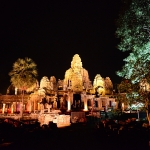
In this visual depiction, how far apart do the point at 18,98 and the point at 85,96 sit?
15.9 meters

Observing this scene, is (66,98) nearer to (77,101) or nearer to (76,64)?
(77,101)

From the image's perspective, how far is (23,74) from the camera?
34.9m

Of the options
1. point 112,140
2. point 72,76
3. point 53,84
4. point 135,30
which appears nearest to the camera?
point 112,140

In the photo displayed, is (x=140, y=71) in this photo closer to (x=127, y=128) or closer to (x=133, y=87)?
(x=133, y=87)

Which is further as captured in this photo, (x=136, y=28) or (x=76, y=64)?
(x=76, y=64)

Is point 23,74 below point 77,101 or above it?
above

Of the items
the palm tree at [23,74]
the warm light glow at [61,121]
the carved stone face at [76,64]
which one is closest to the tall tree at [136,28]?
the warm light glow at [61,121]

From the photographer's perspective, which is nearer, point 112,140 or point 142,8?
point 112,140

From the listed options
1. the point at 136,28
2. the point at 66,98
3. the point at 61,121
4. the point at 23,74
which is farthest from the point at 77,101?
the point at 136,28

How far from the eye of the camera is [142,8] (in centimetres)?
A: 1513

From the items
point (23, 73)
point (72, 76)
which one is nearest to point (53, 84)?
point (72, 76)

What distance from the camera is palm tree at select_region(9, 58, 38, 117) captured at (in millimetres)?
34281

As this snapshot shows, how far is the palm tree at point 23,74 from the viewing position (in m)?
34.3

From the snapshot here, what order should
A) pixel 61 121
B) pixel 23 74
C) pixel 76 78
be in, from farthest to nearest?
pixel 76 78 → pixel 23 74 → pixel 61 121
